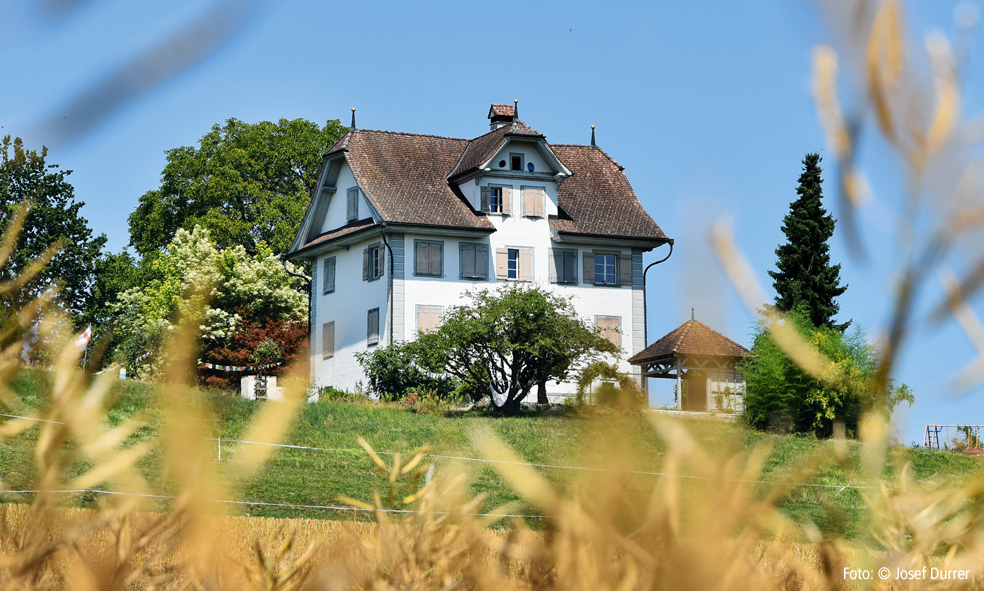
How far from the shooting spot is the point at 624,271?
3769 cm

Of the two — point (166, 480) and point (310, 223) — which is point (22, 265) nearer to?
point (166, 480)

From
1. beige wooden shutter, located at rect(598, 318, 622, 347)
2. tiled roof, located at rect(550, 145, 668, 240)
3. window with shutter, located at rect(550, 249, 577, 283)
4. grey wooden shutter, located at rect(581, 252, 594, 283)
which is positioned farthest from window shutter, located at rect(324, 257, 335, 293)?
beige wooden shutter, located at rect(598, 318, 622, 347)

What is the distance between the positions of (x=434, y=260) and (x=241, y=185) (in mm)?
15922

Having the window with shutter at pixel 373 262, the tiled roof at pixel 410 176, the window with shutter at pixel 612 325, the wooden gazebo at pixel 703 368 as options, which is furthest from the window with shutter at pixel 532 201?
the wooden gazebo at pixel 703 368

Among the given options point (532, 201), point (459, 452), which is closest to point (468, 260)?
point (532, 201)

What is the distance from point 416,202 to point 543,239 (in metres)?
4.38

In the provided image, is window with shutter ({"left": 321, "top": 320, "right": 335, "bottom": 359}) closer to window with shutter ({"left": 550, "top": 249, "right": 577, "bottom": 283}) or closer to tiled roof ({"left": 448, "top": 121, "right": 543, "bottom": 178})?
tiled roof ({"left": 448, "top": 121, "right": 543, "bottom": 178})

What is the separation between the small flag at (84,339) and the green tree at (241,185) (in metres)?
46.5

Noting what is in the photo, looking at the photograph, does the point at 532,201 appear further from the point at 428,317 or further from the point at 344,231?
the point at 344,231

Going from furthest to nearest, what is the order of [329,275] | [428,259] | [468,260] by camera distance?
[329,275], [468,260], [428,259]

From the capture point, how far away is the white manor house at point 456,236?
3553cm

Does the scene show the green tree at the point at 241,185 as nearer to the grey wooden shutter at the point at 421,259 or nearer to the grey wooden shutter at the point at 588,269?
the grey wooden shutter at the point at 421,259

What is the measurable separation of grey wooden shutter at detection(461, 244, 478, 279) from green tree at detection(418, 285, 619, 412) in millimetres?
4196

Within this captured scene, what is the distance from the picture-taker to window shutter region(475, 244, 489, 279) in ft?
118
